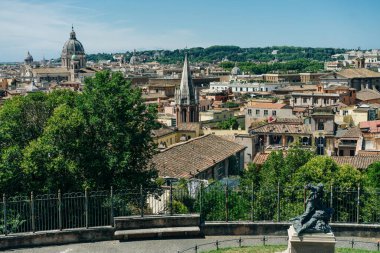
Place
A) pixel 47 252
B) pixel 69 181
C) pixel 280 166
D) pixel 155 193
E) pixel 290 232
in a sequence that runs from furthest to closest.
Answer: pixel 280 166 → pixel 69 181 → pixel 155 193 → pixel 47 252 → pixel 290 232

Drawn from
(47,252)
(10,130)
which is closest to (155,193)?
(47,252)

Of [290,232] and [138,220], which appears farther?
[138,220]

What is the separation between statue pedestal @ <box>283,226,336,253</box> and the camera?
1262 cm

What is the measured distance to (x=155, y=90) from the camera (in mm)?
113500

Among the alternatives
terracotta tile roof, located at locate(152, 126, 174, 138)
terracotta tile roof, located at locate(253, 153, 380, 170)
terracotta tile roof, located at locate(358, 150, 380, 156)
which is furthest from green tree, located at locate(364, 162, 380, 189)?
terracotta tile roof, located at locate(152, 126, 174, 138)

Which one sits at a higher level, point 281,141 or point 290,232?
point 290,232

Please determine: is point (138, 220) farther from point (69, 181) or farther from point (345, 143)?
point (345, 143)

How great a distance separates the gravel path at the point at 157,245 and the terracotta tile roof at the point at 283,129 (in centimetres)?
3369

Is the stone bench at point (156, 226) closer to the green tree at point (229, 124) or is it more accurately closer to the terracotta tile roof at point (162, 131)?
the terracotta tile roof at point (162, 131)

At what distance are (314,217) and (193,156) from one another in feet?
78.3

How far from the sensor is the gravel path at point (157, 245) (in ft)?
51.6

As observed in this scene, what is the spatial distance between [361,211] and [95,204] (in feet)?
32.0

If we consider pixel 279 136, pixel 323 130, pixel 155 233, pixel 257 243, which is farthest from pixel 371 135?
pixel 155 233

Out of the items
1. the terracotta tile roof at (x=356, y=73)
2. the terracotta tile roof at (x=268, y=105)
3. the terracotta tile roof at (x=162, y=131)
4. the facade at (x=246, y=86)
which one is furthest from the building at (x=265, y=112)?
the facade at (x=246, y=86)
